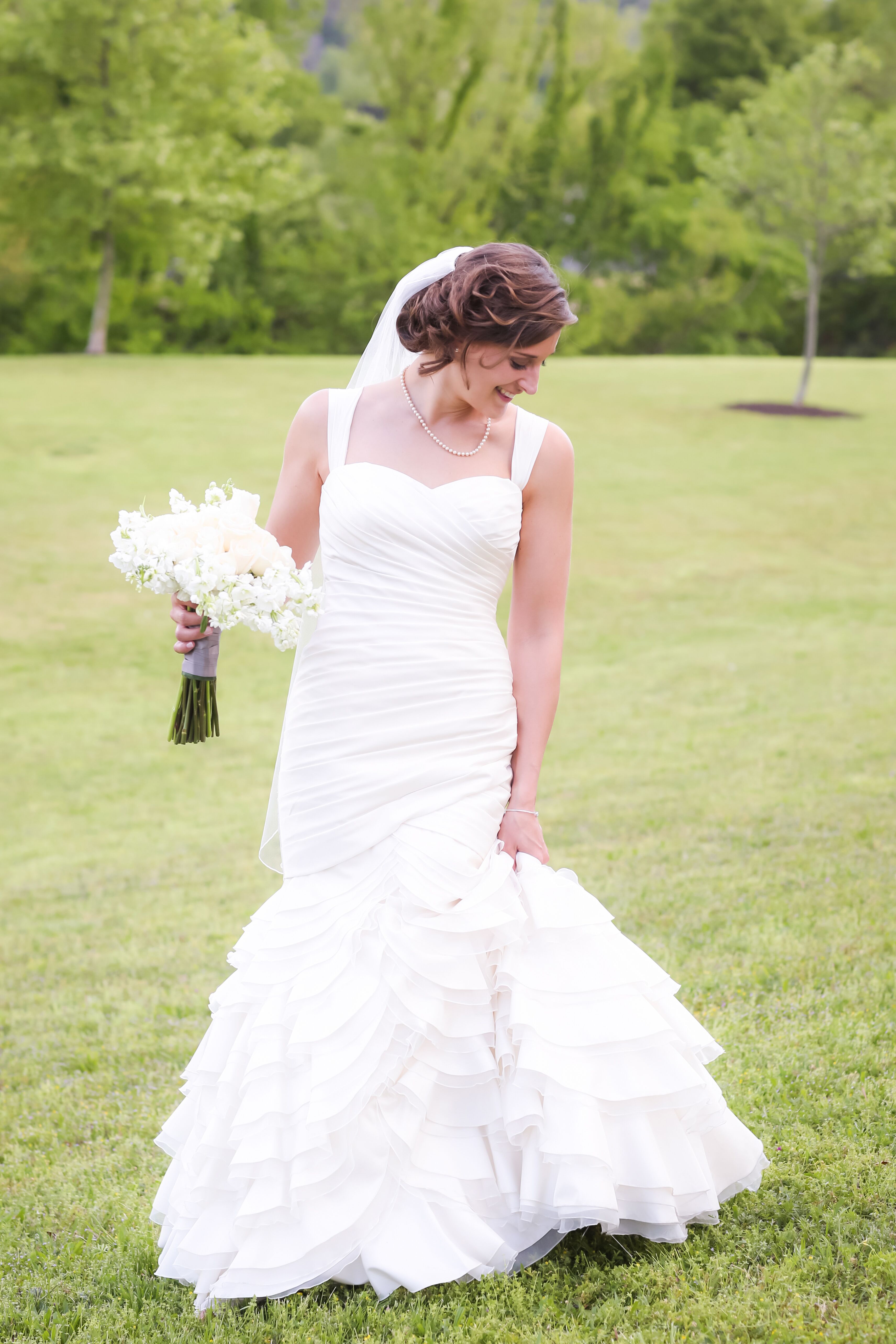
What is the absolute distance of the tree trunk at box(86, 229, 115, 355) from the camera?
107 ft

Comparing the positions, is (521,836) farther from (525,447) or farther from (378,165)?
(378,165)

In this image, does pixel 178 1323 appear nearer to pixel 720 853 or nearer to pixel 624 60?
pixel 720 853

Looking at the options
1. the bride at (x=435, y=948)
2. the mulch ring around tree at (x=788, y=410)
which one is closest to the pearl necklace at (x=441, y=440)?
the bride at (x=435, y=948)

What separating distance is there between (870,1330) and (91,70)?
33.7m

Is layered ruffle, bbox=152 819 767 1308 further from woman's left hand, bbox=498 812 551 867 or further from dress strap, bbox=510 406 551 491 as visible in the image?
dress strap, bbox=510 406 551 491

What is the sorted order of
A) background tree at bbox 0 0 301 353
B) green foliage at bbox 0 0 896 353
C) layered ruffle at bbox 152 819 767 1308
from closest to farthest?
layered ruffle at bbox 152 819 767 1308 → background tree at bbox 0 0 301 353 → green foliage at bbox 0 0 896 353

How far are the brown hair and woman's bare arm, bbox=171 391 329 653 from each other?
422mm

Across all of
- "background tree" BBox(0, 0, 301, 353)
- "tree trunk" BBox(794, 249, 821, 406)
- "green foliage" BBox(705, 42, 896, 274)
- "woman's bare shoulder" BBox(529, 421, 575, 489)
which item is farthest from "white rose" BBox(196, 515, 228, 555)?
"background tree" BBox(0, 0, 301, 353)

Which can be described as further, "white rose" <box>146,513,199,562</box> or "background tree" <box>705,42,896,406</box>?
"background tree" <box>705,42,896,406</box>

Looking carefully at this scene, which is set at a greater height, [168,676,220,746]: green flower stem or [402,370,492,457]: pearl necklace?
[402,370,492,457]: pearl necklace

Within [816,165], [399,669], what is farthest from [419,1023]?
[816,165]

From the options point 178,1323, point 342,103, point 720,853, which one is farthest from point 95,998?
point 342,103

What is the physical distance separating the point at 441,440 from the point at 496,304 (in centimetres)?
43

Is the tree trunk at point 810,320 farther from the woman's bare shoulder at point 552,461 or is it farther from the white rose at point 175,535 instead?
the white rose at point 175,535
